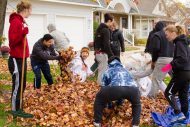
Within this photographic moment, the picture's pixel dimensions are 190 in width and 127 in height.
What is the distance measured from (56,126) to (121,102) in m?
1.40

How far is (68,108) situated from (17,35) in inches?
62.4

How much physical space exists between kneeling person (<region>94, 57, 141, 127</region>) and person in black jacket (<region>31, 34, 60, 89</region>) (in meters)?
2.15

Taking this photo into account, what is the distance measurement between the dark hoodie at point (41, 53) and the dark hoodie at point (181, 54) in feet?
8.76

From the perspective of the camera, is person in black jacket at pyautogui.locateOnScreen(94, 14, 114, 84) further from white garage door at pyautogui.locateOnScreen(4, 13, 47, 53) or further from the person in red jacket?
white garage door at pyautogui.locateOnScreen(4, 13, 47, 53)

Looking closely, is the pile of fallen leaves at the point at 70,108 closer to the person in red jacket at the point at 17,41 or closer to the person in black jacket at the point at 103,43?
the person in red jacket at the point at 17,41

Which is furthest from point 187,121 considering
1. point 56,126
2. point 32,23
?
point 32,23

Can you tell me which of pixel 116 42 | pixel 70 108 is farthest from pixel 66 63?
pixel 116 42

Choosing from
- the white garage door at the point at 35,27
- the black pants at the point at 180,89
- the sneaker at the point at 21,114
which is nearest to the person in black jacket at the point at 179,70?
the black pants at the point at 180,89

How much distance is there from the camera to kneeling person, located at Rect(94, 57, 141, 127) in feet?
19.9

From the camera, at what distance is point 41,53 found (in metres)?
8.16

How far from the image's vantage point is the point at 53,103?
287 inches

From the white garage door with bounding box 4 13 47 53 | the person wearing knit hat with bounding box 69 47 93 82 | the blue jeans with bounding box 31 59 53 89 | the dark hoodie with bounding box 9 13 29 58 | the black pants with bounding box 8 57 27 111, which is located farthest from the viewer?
the white garage door with bounding box 4 13 47 53

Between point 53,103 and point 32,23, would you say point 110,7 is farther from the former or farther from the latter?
point 53,103

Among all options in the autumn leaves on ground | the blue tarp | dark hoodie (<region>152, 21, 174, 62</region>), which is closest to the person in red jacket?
the autumn leaves on ground
